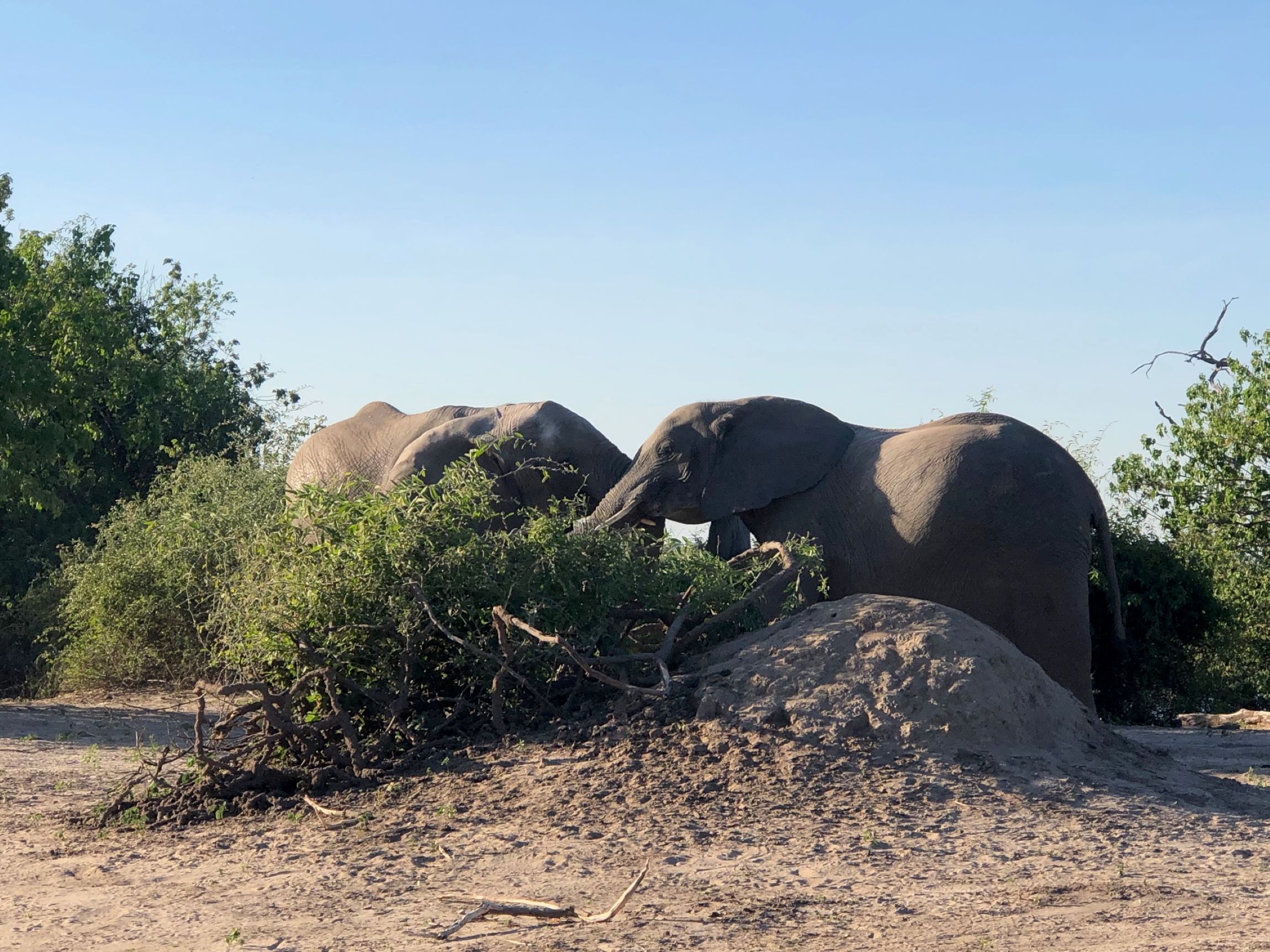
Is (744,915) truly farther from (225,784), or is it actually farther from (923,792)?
(225,784)

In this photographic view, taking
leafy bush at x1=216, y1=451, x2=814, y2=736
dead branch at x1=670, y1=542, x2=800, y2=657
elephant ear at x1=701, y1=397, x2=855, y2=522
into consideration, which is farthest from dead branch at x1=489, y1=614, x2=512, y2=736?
elephant ear at x1=701, y1=397, x2=855, y2=522

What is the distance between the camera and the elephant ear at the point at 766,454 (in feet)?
41.6

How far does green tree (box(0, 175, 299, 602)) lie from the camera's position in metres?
16.1

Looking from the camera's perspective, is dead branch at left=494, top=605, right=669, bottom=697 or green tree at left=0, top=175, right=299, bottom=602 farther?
green tree at left=0, top=175, right=299, bottom=602

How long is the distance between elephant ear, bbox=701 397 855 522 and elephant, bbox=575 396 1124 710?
0.01 meters

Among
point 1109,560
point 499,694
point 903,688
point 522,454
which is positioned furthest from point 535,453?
point 903,688

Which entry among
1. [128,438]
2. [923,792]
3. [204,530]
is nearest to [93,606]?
[204,530]

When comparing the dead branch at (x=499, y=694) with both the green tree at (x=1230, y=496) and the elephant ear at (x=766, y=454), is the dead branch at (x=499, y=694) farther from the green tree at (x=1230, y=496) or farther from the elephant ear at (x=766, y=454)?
the green tree at (x=1230, y=496)

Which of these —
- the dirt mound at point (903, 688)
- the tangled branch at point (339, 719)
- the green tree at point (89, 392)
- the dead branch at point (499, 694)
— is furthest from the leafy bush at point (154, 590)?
the dirt mound at point (903, 688)

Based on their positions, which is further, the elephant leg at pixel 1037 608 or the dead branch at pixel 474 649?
the elephant leg at pixel 1037 608

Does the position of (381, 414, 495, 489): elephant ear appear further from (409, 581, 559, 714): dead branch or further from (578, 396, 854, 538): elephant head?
(409, 581, 559, 714): dead branch

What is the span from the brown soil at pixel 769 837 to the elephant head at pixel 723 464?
4.36 m

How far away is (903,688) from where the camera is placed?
748cm

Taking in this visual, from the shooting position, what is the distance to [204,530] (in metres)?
15.0
